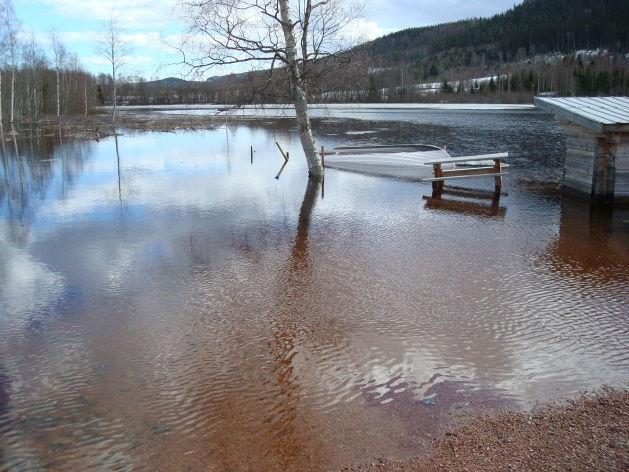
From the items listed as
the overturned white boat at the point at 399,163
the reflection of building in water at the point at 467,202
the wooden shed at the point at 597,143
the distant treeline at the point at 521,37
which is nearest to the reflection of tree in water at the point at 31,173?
the reflection of building in water at the point at 467,202

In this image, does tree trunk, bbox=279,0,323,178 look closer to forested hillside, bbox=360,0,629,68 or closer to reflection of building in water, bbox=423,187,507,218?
reflection of building in water, bbox=423,187,507,218

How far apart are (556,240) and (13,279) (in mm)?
9180

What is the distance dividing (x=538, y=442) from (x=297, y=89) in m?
14.3

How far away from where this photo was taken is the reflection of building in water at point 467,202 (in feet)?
41.7

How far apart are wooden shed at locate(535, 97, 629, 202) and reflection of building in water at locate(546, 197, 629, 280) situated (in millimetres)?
626

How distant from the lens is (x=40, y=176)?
19.1 metres

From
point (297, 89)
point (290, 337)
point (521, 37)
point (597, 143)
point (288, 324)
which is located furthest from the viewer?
point (521, 37)

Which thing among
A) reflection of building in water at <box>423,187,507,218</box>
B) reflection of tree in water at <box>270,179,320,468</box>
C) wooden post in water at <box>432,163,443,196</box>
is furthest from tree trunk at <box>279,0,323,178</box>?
reflection of tree in water at <box>270,179,320,468</box>

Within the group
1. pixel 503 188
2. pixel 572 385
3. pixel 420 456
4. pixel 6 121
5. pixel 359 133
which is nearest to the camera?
pixel 420 456

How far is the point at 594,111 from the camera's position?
515 inches

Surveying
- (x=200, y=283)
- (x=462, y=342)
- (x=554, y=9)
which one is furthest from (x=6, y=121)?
(x=554, y=9)

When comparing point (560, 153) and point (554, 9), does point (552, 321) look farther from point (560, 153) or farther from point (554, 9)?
point (554, 9)

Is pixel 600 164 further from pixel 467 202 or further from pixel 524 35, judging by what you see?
pixel 524 35

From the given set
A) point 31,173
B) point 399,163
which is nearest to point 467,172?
point 399,163
